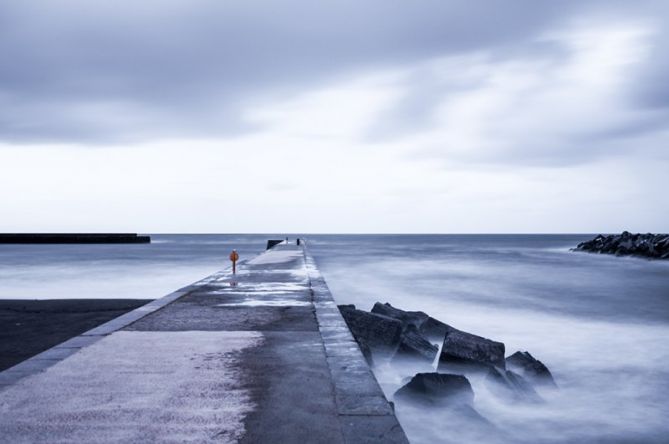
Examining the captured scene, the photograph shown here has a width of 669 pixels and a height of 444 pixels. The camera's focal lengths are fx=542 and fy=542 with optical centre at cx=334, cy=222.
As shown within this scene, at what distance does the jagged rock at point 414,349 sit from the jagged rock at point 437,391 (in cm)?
240

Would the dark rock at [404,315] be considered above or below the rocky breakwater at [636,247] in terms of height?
below

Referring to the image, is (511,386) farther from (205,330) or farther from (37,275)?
(37,275)

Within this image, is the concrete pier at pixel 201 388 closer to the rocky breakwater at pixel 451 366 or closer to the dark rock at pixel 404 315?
the rocky breakwater at pixel 451 366

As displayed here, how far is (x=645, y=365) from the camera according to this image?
9852 millimetres

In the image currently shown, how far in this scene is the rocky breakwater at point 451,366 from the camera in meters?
6.81

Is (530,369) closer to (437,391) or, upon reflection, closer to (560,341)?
(437,391)

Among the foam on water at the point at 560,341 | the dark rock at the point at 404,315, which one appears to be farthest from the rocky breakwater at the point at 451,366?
the dark rock at the point at 404,315

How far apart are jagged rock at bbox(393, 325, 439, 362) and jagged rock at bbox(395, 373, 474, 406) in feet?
7.86

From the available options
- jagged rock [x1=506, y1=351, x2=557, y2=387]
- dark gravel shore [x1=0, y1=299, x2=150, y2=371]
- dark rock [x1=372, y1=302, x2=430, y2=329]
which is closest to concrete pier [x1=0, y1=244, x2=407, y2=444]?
dark gravel shore [x1=0, y1=299, x2=150, y2=371]

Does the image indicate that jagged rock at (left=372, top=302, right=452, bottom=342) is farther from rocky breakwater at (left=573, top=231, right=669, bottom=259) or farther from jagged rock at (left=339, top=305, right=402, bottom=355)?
rocky breakwater at (left=573, top=231, right=669, bottom=259)

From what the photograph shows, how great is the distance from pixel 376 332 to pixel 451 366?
5.08ft

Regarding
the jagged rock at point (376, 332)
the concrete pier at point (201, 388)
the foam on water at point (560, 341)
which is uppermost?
the concrete pier at point (201, 388)

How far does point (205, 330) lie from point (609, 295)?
60.5 ft

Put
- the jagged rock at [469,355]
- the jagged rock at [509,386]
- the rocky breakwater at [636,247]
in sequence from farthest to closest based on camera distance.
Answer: the rocky breakwater at [636,247] < the jagged rock at [469,355] < the jagged rock at [509,386]
